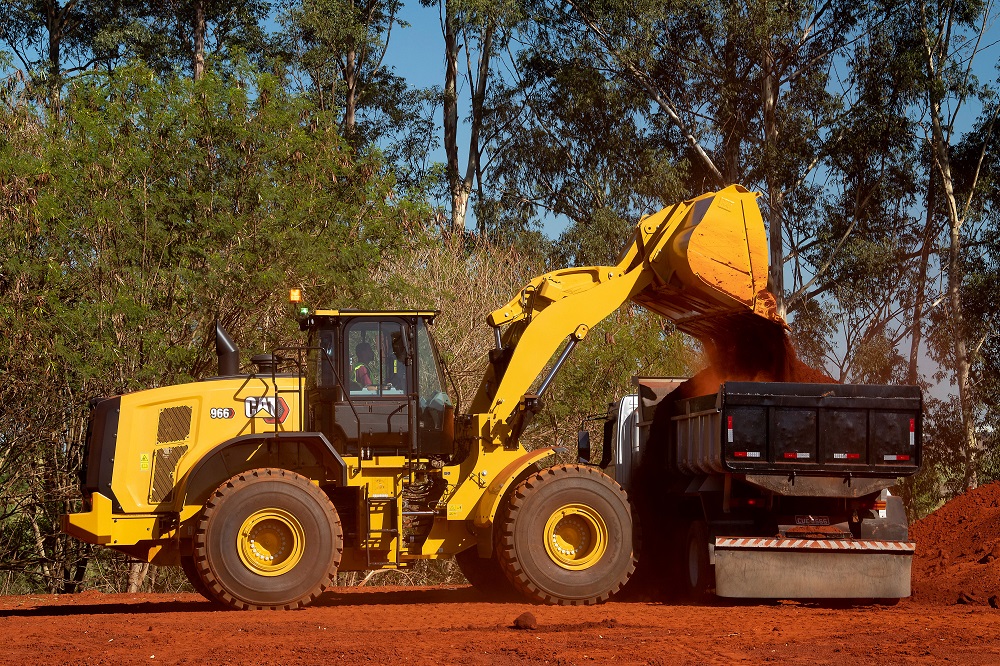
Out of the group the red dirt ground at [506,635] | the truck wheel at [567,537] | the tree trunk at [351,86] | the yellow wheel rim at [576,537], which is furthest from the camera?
the tree trunk at [351,86]

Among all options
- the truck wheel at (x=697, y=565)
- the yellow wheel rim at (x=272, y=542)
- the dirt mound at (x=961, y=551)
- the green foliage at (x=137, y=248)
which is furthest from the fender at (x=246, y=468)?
the green foliage at (x=137, y=248)

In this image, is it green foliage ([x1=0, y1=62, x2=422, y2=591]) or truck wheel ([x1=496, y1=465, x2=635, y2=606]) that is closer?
truck wheel ([x1=496, y1=465, x2=635, y2=606])

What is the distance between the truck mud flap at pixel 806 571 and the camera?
11.9 m

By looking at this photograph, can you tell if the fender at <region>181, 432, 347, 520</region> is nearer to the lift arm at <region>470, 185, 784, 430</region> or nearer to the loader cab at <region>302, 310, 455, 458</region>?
the loader cab at <region>302, 310, 455, 458</region>

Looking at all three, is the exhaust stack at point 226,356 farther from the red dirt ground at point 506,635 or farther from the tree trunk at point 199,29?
the tree trunk at point 199,29

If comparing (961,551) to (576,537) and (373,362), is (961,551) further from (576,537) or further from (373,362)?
(373,362)

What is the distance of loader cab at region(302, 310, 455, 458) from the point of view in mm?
12328

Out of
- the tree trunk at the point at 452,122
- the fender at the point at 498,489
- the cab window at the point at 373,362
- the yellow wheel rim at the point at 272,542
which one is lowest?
the yellow wheel rim at the point at 272,542

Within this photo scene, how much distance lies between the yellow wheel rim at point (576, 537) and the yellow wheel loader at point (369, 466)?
15 millimetres

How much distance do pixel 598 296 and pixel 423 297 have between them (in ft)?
39.0

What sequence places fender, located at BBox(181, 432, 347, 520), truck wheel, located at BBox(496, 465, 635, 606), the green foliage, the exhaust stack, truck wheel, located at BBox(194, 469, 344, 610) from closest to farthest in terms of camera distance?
truck wheel, located at BBox(194, 469, 344, 610)
fender, located at BBox(181, 432, 347, 520)
truck wheel, located at BBox(496, 465, 635, 606)
the exhaust stack
the green foliage

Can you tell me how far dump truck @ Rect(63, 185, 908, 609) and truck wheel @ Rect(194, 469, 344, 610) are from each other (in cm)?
1

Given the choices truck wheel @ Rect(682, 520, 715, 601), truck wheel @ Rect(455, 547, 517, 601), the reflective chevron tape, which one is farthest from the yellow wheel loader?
truck wheel @ Rect(455, 547, 517, 601)

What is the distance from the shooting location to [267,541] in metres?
11.7
